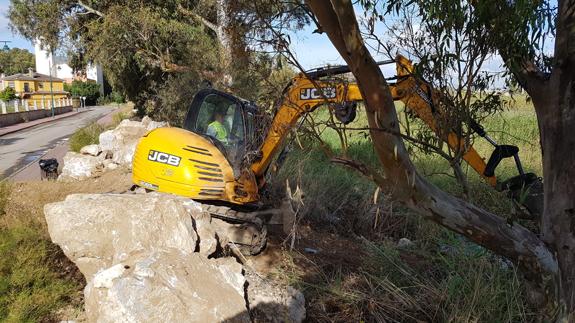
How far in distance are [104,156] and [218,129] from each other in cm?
818

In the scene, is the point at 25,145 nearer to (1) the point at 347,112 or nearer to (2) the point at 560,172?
(1) the point at 347,112

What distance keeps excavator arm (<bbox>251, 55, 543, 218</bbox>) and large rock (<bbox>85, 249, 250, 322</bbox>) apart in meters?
1.56

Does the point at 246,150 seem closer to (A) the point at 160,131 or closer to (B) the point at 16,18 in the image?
(A) the point at 160,131

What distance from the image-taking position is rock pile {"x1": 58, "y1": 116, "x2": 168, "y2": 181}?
13211 mm

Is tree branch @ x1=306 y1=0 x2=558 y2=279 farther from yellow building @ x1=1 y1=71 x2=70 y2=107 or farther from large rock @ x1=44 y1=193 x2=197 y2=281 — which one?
yellow building @ x1=1 y1=71 x2=70 y2=107

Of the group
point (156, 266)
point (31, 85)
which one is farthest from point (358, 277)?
Answer: point (31, 85)

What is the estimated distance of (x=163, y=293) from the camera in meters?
3.88

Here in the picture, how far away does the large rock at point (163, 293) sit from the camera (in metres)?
3.77

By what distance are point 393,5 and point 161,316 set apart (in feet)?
9.71

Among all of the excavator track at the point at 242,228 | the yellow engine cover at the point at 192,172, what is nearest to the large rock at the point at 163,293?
the excavator track at the point at 242,228

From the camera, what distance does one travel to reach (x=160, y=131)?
22.5 ft

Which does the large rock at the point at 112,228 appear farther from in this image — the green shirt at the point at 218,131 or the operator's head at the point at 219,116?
the operator's head at the point at 219,116

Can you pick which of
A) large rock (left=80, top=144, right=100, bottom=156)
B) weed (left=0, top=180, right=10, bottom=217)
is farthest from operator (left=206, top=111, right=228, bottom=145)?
large rock (left=80, top=144, right=100, bottom=156)

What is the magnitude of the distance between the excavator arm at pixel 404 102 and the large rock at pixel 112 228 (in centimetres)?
151
